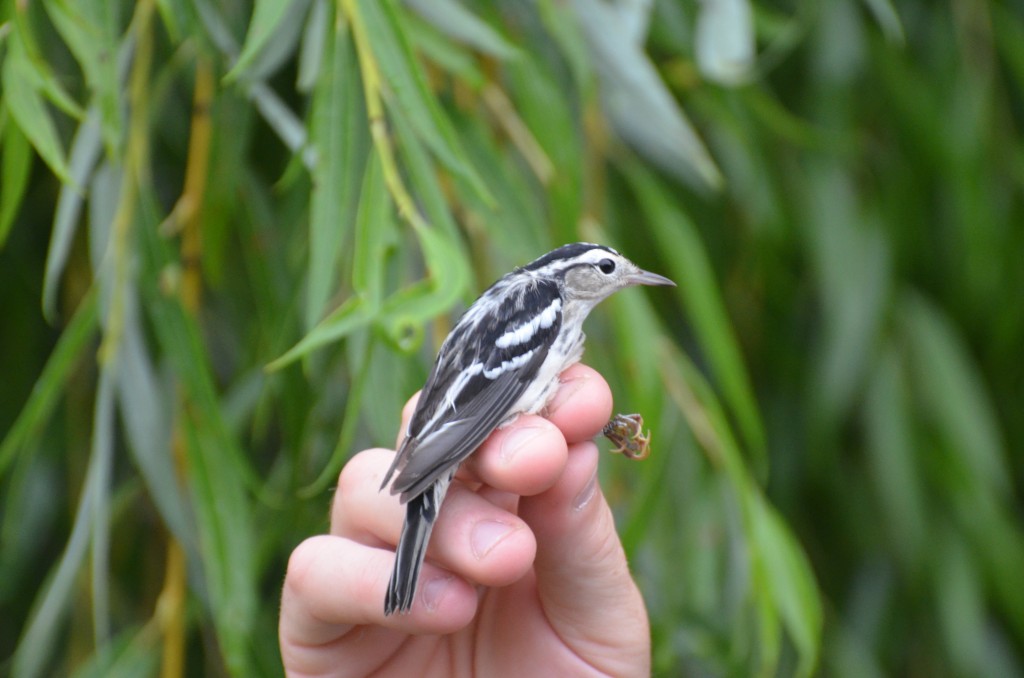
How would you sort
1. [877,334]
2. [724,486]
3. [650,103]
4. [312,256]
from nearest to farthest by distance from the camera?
[312,256] < [650,103] < [724,486] < [877,334]

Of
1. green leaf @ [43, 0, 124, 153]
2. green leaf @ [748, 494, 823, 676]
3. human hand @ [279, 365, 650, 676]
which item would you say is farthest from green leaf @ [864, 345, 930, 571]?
green leaf @ [43, 0, 124, 153]

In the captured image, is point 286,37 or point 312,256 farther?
point 286,37

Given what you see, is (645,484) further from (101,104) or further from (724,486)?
(101,104)

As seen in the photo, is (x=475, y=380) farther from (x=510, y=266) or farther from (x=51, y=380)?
(x=51, y=380)

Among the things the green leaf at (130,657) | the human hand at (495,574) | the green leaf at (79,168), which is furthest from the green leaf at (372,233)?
the green leaf at (130,657)

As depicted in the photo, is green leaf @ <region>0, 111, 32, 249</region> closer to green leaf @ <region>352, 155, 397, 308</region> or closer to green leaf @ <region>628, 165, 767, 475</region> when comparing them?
green leaf @ <region>352, 155, 397, 308</region>

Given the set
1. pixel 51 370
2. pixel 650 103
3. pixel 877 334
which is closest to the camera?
pixel 51 370

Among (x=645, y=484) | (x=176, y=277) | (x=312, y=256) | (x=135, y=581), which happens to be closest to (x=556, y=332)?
(x=312, y=256)

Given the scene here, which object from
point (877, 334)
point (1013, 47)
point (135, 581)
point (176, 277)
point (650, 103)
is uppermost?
point (176, 277)
